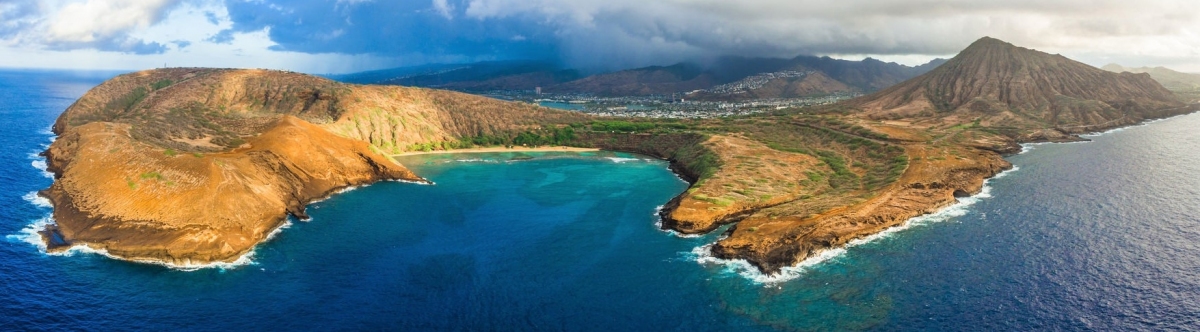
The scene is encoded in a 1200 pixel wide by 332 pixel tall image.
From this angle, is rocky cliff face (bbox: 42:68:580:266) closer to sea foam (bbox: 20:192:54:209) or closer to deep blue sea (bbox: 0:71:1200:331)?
sea foam (bbox: 20:192:54:209)

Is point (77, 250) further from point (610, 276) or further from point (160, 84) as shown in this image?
point (160, 84)

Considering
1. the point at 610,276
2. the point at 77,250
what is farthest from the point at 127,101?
the point at 610,276

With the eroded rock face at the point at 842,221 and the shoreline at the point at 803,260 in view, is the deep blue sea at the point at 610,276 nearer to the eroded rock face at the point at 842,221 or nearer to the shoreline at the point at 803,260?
the shoreline at the point at 803,260

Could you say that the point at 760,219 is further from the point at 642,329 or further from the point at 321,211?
the point at 321,211

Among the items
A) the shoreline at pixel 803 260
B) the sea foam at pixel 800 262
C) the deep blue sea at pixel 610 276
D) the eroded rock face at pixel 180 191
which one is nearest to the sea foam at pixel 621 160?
the deep blue sea at pixel 610 276

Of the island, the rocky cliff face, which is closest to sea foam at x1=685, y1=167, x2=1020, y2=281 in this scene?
the island

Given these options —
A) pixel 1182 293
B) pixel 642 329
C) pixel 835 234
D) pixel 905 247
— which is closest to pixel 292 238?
pixel 642 329
